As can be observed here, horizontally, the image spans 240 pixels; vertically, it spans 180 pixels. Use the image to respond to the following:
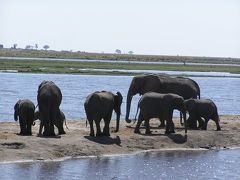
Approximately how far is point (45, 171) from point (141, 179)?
2158 mm

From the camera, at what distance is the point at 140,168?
54.5 ft

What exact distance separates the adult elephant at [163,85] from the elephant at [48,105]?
4885mm

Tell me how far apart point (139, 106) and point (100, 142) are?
2424 millimetres

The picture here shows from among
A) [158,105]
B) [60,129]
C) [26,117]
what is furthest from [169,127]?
[26,117]

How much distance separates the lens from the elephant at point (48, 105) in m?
18.2

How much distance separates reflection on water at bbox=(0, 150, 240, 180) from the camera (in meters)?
15.3

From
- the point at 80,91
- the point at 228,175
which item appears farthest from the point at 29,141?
the point at 80,91

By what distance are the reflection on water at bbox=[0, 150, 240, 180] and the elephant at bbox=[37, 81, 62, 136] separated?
1.80 meters

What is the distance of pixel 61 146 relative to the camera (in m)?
17.2

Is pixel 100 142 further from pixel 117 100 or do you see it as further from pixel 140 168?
pixel 140 168

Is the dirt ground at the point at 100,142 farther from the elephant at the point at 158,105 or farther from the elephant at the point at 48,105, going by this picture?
the elephant at the point at 158,105

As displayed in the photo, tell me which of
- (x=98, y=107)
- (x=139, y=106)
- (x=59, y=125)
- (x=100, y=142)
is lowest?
(x=100, y=142)

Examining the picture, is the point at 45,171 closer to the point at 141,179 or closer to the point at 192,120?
the point at 141,179

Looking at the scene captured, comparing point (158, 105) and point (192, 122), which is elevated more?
point (158, 105)
